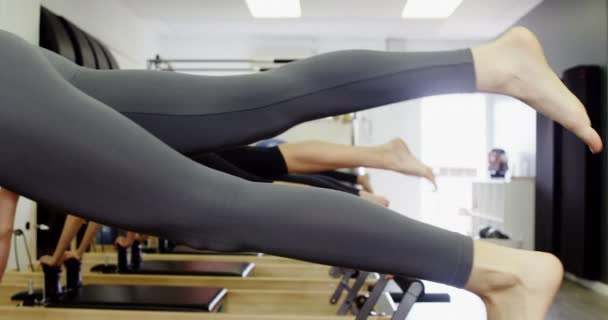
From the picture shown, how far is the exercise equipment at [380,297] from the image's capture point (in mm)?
1525

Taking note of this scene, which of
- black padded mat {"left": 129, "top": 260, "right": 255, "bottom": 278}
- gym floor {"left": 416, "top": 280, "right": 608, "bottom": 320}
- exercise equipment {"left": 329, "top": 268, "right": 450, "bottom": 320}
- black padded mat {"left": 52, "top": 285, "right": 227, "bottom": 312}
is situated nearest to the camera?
exercise equipment {"left": 329, "top": 268, "right": 450, "bottom": 320}

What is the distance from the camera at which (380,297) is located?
6.83ft

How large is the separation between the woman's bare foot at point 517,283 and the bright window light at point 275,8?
4.96 m

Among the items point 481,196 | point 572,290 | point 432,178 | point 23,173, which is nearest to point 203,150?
point 23,173

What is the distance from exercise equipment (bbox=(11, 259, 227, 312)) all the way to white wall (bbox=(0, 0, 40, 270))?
1396 mm

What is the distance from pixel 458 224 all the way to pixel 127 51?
4.60 m

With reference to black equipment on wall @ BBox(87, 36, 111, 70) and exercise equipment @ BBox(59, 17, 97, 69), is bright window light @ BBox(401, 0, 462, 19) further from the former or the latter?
exercise equipment @ BBox(59, 17, 97, 69)

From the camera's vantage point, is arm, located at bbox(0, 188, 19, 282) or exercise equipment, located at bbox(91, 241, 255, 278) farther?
exercise equipment, located at bbox(91, 241, 255, 278)

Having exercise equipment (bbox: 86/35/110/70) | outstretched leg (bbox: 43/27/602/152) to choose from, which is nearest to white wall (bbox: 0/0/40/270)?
exercise equipment (bbox: 86/35/110/70)

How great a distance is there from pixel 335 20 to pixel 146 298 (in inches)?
197

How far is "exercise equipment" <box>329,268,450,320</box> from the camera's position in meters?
1.53

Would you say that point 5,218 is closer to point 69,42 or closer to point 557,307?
point 69,42

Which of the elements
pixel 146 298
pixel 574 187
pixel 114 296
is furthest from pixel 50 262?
pixel 574 187

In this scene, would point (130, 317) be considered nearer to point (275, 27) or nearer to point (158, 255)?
point (158, 255)
